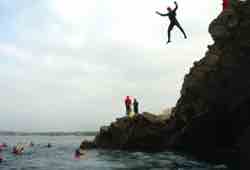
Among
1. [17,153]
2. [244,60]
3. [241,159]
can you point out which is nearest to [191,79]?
[244,60]

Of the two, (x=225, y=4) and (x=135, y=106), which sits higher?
(x=225, y=4)

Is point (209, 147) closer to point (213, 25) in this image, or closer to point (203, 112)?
point (203, 112)

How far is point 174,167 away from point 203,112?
9022mm

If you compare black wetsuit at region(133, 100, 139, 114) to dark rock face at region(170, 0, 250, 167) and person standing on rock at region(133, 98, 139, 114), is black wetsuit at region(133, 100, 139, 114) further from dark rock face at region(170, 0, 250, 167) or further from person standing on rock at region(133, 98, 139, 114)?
dark rock face at region(170, 0, 250, 167)

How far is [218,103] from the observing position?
3716cm

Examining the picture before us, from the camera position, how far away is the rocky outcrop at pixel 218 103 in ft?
115

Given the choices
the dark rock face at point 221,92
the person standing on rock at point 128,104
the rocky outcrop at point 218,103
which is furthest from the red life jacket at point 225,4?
the person standing on rock at point 128,104

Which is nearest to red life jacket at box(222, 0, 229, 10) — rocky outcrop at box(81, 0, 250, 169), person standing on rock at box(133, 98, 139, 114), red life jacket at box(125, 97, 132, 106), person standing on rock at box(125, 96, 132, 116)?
rocky outcrop at box(81, 0, 250, 169)

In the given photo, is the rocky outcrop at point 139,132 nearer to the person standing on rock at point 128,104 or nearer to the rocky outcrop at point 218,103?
the rocky outcrop at point 218,103

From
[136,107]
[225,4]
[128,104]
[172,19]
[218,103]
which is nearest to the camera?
[172,19]

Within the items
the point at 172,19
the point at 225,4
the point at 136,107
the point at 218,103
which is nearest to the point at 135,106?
the point at 136,107

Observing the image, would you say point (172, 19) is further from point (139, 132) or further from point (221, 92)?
point (139, 132)

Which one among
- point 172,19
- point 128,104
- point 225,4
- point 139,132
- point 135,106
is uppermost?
point 225,4

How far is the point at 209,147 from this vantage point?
139 ft
